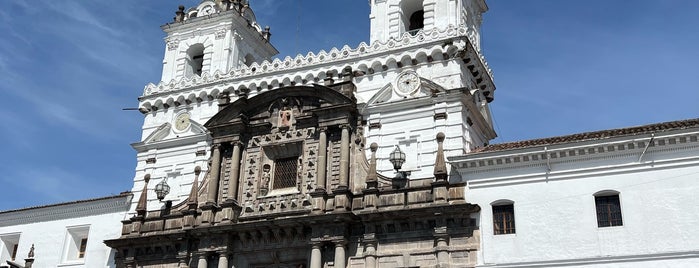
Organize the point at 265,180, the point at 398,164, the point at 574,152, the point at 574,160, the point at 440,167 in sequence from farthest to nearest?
the point at 265,180, the point at 398,164, the point at 440,167, the point at 574,160, the point at 574,152

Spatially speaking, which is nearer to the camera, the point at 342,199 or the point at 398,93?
the point at 342,199

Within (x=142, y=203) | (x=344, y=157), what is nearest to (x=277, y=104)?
(x=344, y=157)

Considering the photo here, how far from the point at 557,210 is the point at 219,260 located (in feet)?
45.8

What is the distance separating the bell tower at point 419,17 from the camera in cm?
3456

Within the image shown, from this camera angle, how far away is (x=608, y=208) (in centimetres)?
2778

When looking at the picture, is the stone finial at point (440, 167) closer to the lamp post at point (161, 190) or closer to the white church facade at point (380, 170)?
the white church facade at point (380, 170)

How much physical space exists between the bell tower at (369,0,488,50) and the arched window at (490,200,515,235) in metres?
8.29

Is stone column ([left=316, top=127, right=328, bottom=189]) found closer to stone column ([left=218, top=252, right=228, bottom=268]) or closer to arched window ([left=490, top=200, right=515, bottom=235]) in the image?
stone column ([left=218, top=252, right=228, bottom=268])

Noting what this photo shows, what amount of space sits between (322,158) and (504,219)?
8164 millimetres

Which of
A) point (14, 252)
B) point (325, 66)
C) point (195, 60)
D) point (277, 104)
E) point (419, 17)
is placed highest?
point (419, 17)

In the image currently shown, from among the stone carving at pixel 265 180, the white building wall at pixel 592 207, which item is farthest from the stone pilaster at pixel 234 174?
the white building wall at pixel 592 207

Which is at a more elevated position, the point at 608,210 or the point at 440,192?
the point at 440,192

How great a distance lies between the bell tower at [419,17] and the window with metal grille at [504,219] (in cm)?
843

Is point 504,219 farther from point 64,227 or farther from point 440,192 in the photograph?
point 64,227
